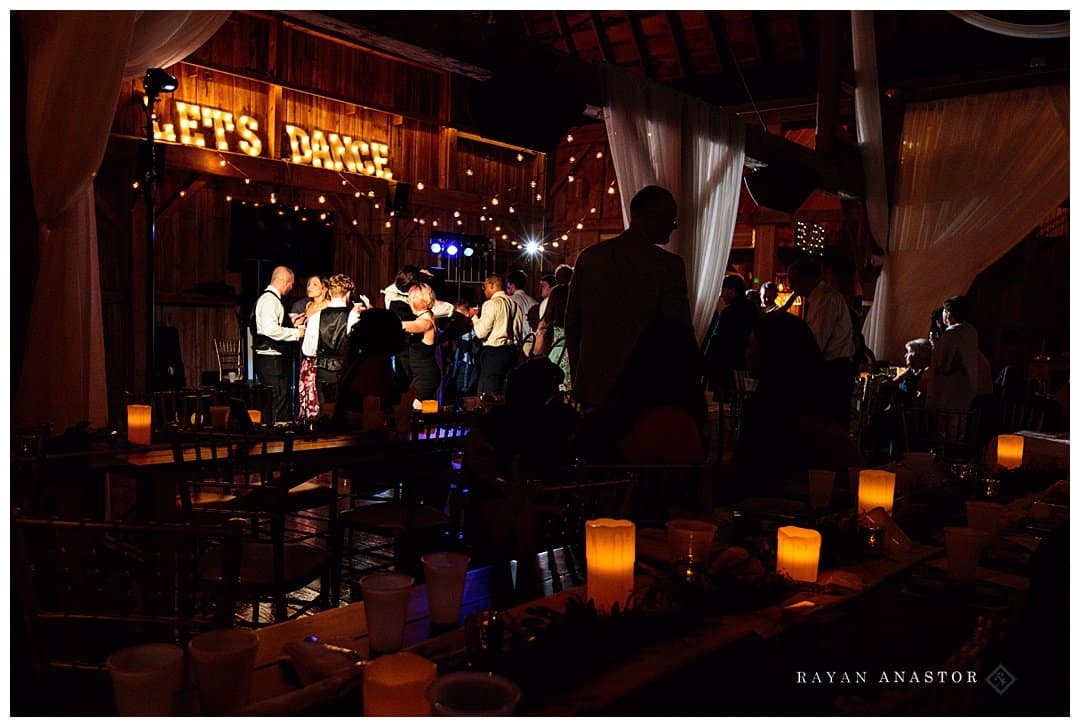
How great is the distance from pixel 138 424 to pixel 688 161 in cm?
393

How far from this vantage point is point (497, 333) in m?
8.77

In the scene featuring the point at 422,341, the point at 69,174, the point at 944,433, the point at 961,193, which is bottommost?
the point at 944,433

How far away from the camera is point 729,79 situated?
36.2ft

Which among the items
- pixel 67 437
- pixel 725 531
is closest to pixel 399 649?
pixel 725 531

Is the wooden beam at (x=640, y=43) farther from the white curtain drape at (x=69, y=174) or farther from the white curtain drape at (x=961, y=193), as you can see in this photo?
the white curtain drape at (x=69, y=174)

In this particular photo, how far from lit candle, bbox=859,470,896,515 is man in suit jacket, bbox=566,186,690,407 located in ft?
5.53

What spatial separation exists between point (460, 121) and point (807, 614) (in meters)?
11.7

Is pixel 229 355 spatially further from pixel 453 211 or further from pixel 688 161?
pixel 688 161

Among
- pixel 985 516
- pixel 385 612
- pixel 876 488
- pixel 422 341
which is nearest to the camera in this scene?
pixel 385 612

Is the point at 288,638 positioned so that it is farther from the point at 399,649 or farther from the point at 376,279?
the point at 376,279

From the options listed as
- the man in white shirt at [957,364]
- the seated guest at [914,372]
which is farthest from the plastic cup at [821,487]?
the seated guest at [914,372]

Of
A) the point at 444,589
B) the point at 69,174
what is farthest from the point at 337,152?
the point at 444,589

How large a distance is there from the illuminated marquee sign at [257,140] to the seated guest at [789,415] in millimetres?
7318
